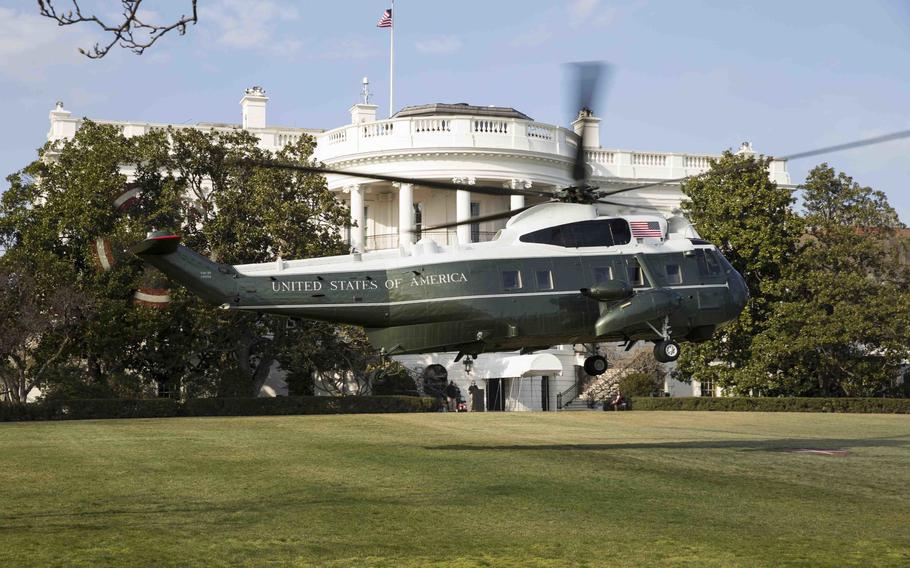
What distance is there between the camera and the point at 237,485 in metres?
18.5

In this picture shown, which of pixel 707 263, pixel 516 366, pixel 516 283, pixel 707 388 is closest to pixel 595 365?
pixel 707 263

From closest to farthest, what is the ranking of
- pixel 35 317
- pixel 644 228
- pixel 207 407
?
pixel 644 228, pixel 35 317, pixel 207 407

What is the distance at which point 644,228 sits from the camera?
27484 mm

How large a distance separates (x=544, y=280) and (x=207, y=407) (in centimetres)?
2653

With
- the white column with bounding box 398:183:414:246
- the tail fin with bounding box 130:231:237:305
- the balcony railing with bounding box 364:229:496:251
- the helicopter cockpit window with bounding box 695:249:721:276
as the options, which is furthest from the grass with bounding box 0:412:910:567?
the balcony railing with bounding box 364:229:496:251

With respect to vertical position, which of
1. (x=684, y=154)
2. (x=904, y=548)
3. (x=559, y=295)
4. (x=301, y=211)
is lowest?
(x=904, y=548)

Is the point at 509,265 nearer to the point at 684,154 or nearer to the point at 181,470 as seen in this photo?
the point at 181,470

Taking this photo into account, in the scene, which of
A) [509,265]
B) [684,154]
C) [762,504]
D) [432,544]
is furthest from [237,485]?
[684,154]

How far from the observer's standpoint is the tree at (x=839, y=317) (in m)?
60.0

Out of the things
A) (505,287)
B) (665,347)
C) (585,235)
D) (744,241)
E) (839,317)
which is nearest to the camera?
(505,287)

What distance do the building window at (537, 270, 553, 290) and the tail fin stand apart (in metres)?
6.64

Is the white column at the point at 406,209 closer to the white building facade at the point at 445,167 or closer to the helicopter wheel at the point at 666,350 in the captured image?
the white building facade at the point at 445,167

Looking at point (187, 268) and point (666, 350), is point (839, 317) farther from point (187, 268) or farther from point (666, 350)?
point (187, 268)

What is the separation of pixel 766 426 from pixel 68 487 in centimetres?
2734
